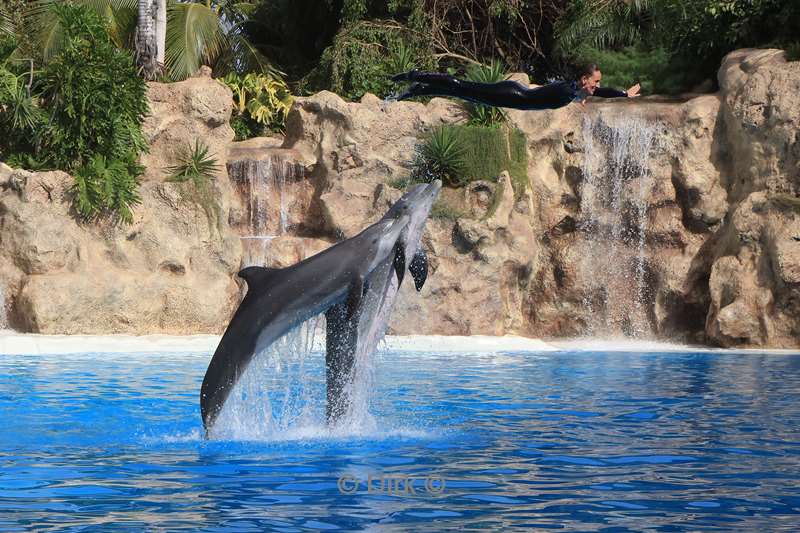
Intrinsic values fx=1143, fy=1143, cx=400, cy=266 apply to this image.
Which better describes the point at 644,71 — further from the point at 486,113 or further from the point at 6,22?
the point at 6,22

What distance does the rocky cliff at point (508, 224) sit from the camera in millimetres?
17188

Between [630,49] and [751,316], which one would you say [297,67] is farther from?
[751,316]

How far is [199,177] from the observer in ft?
61.3

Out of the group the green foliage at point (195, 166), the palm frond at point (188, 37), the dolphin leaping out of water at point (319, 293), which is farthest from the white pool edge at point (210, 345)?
the palm frond at point (188, 37)

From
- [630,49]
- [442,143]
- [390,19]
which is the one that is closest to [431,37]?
[390,19]

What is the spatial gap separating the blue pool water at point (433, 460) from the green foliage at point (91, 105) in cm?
797

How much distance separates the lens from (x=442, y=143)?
1906 cm

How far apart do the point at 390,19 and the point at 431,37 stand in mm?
1079

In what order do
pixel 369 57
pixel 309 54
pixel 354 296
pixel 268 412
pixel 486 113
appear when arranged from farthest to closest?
pixel 309 54, pixel 369 57, pixel 486 113, pixel 268 412, pixel 354 296

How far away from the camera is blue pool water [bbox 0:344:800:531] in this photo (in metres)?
5.47

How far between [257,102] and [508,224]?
28.2 feet

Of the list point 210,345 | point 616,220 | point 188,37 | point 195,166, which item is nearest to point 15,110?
point 195,166

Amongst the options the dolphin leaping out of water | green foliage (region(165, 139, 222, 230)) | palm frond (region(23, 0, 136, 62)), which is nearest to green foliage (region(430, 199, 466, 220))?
green foliage (region(165, 139, 222, 230))

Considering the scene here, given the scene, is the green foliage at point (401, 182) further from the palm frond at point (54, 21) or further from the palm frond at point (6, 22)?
the palm frond at point (6, 22)
